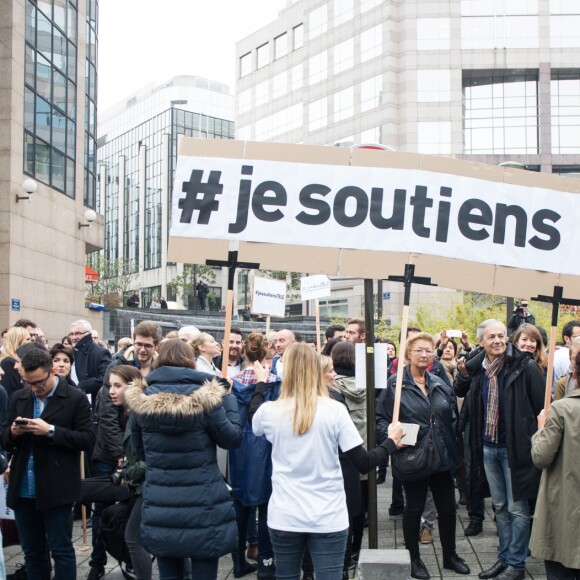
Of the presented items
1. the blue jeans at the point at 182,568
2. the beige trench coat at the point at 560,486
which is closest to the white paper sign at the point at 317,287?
the beige trench coat at the point at 560,486

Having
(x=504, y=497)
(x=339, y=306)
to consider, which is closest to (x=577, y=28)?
(x=339, y=306)

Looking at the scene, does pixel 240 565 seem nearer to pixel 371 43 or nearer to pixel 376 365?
pixel 376 365

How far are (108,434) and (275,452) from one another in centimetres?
241

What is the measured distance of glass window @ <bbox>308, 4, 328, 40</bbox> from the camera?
65000mm

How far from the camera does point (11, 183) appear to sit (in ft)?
78.4

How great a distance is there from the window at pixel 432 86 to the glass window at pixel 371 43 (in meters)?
3.64

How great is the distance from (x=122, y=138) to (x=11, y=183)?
79091 millimetres

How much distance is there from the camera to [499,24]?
2323 inches

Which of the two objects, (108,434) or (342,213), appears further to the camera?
(108,434)

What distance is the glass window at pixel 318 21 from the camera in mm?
65000

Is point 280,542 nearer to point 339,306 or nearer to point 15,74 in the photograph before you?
point 15,74

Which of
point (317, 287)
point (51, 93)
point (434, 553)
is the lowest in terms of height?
point (434, 553)

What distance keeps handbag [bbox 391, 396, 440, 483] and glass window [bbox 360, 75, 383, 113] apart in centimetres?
5546

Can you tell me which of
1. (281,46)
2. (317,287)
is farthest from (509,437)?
(281,46)
